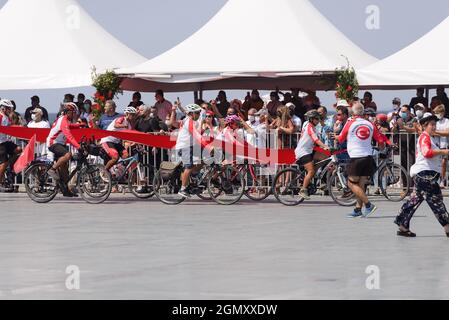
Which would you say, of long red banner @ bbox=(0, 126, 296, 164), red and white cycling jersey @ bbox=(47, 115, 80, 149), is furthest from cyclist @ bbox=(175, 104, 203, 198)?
red and white cycling jersey @ bbox=(47, 115, 80, 149)

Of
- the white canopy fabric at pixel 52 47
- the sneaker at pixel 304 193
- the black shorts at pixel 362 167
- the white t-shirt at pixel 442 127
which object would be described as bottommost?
the sneaker at pixel 304 193

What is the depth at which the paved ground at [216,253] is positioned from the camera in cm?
1115

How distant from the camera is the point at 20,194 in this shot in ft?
84.9

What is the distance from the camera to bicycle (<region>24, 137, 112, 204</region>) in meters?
22.9

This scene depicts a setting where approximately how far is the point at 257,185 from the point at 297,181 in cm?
114

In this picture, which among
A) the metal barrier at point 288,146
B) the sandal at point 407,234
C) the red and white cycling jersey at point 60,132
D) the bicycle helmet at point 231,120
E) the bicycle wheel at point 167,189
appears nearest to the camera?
the sandal at point 407,234

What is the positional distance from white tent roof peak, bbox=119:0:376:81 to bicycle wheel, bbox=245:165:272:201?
4451 millimetres

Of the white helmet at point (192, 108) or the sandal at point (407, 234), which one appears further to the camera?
the white helmet at point (192, 108)

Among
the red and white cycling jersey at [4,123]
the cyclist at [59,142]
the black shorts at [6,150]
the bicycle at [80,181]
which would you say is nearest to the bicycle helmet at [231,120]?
the bicycle at [80,181]

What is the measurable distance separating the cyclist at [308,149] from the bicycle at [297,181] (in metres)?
0.11

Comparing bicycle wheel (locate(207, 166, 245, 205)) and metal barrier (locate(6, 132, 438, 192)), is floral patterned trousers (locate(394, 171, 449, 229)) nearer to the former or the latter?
bicycle wheel (locate(207, 166, 245, 205))

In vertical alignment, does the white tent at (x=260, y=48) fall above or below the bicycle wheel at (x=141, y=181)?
above

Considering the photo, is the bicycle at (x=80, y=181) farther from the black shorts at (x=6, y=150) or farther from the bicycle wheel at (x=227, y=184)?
the black shorts at (x=6, y=150)

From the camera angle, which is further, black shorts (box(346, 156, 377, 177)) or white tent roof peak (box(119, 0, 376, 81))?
white tent roof peak (box(119, 0, 376, 81))
